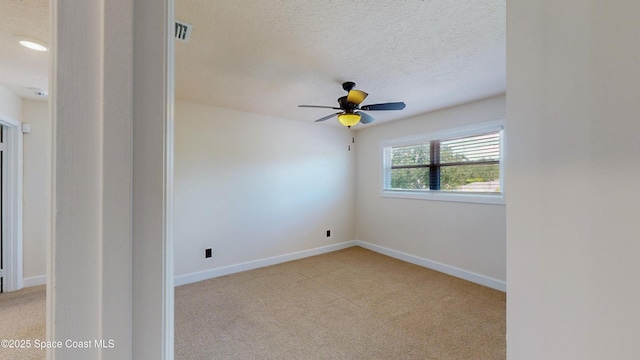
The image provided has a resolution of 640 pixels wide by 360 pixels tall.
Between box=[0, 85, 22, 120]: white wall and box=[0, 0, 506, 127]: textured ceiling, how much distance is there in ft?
0.27

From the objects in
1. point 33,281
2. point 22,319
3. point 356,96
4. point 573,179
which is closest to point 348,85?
point 356,96

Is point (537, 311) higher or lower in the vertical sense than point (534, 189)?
lower

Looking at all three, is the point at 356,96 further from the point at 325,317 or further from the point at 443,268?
the point at 443,268

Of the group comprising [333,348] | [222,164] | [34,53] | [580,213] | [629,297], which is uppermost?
[34,53]

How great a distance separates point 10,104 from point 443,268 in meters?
5.52

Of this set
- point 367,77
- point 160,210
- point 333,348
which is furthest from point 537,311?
point 367,77

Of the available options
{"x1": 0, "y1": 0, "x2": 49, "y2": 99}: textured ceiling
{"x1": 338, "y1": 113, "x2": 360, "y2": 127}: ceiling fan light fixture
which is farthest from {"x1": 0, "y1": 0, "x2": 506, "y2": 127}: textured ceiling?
{"x1": 338, "y1": 113, "x2": 360, "y2": 127}: ceiling fan light fixture

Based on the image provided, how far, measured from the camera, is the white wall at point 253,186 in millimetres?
3258

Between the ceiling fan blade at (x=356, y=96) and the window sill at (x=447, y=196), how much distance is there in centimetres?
204

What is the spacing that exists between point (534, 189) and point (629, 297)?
1.08 ft

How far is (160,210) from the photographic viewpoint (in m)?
0.39

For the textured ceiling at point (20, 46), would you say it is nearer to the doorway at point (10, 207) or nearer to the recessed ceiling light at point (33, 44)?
the recessed ceiling light at point (33, 44)

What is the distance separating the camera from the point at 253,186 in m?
3.78

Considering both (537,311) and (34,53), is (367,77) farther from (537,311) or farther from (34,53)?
(34,53)
